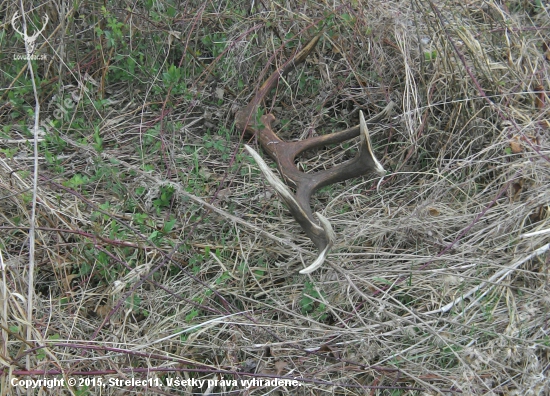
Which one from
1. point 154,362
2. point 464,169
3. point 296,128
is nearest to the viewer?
point 154,362

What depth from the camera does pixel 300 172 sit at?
3.04 meters

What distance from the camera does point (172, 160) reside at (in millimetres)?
3223

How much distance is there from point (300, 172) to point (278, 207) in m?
0.20

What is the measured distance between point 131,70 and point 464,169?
6.21 ft

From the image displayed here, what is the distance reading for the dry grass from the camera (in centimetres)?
240

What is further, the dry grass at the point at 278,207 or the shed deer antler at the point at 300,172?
the shed deer antler at the point at 300,172

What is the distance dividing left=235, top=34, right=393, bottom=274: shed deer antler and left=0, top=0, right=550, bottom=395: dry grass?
4.8 inches

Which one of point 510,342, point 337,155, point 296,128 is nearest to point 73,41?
point 296,128

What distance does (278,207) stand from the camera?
3.00m

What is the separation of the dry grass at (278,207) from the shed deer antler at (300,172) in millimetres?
123

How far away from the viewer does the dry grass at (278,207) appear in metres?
2.40

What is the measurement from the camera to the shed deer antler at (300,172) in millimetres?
2561

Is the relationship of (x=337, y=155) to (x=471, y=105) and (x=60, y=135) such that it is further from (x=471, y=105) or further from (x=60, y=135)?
(x=60, y=135)

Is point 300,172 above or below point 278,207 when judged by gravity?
above
